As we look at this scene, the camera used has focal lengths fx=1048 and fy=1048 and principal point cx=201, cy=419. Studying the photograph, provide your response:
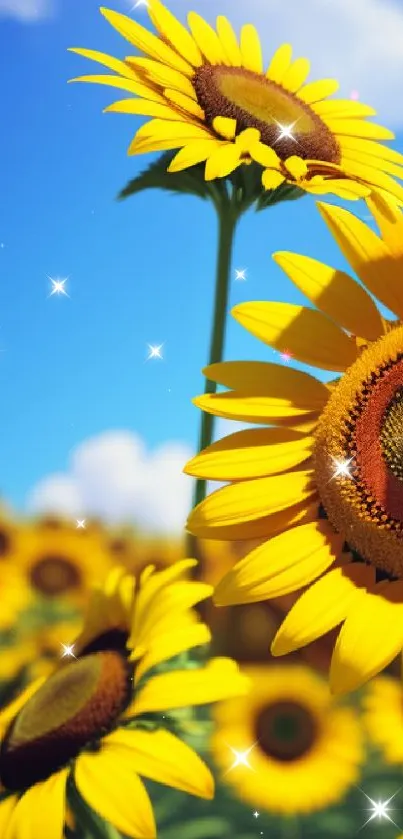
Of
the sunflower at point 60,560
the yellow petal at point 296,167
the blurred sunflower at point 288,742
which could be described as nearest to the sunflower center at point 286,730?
the blurred sunflower at point 288,742

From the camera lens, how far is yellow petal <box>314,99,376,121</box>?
523mm

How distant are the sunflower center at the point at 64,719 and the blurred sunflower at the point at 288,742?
43 millimetres

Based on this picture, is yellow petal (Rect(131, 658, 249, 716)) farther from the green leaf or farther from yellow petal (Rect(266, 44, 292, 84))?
yellow petal (Rect(266, 44, 292, 84))

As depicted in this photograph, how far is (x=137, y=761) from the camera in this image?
0.34 m

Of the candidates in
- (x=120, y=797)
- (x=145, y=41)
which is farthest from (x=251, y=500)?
(x=145, y=41)

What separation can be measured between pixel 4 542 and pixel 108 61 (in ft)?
0.79

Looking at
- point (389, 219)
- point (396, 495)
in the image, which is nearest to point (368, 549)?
point (396, 495)

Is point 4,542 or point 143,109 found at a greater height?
point 143,109

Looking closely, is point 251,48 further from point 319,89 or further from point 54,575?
point 54,575

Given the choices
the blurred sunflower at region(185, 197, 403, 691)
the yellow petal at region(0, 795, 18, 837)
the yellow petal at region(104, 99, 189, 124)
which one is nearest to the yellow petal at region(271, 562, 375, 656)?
the blurred sunflower at region(185, 197, 403, 691)

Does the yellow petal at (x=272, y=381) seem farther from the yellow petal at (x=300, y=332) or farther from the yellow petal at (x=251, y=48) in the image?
the yellow petal at (x=251, y=48)

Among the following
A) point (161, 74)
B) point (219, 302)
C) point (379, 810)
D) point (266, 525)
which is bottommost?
point (379, 810)

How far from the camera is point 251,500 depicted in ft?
1.26

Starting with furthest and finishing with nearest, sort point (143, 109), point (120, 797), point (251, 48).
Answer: point (251, 48) < point (143, 109) < point (120, 797)
